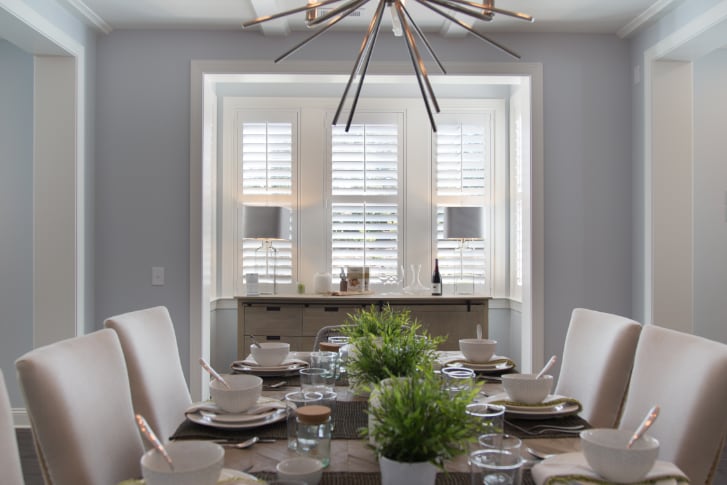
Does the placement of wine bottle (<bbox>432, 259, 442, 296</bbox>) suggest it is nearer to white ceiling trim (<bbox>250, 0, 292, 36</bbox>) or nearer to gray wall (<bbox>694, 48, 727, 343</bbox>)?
gray wall (<bbox>694, 48, 727, 343</bbox>)

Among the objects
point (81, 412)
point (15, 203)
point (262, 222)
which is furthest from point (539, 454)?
point (15, 203)

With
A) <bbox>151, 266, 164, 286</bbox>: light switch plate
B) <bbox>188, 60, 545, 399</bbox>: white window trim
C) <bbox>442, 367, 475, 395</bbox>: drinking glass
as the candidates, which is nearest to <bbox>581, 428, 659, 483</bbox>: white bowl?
<bbox>442, 367, 475, 395</bbox>: drinking glass

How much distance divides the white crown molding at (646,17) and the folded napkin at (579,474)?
315 centimetres

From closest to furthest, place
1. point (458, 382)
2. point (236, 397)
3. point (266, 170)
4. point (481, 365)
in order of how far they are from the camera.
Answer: point (458, 382), point (236, 397), point (481, 365), point (266, 170)

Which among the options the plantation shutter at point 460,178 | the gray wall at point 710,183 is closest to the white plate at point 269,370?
the plantation shutter at point 460,178

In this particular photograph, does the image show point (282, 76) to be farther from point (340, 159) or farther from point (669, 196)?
point (669, 196)

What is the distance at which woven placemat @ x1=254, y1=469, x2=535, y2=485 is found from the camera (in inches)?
49.3

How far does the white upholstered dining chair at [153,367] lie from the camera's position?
2.02m

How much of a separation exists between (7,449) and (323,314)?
3.03 metres

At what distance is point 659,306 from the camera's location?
3.76 metres

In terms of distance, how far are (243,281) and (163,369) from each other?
2.73m

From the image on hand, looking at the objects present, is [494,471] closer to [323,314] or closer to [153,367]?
[153,367]

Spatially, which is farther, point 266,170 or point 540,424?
point 266,170

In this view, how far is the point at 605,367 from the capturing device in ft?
6.86
